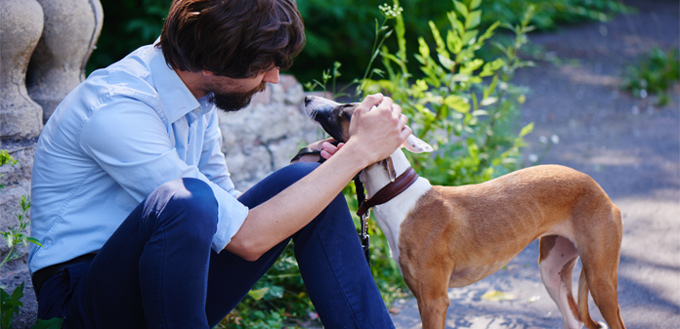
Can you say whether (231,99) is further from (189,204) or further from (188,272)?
(188,272)

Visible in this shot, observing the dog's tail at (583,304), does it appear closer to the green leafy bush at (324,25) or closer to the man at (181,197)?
the man at (181,197)

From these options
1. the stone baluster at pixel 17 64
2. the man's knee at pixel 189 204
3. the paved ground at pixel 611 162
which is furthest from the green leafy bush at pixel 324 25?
the man's knee at pixel 189 204

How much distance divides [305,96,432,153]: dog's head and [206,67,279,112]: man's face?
0.30m

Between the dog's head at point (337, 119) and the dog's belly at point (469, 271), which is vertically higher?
the dog's head at point (337, 119)

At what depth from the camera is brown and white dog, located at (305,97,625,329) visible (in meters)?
2.40

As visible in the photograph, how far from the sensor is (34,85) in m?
3.02

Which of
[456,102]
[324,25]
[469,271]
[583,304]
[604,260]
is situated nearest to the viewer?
[604,260]

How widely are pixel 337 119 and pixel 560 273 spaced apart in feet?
4.00

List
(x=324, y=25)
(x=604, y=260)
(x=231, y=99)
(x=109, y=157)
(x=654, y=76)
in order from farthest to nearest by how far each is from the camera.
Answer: (x=654, y=76) < (x=324, y=25) < (x=604, y=260) < (x=231, y=99) < (x=109, y=157)

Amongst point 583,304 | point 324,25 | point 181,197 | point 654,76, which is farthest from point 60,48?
point 654,76

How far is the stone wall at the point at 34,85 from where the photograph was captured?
2.50 meters

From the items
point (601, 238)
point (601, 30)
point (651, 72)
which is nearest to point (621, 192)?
point (601, 238)

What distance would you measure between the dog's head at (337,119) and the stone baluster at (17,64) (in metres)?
1.21

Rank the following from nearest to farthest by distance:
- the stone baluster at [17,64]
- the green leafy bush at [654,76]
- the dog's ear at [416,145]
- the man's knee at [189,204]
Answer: the man's knee at [189,204]
the dog's ear at [416,145]
the stone baluster at [17,64]
the green leafy bush at [654,76]
